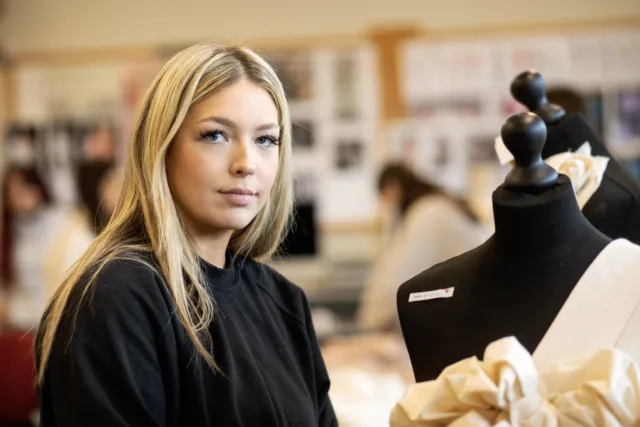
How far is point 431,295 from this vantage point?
1287mm

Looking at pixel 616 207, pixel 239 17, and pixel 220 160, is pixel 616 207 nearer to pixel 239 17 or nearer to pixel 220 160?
pixel 220 160

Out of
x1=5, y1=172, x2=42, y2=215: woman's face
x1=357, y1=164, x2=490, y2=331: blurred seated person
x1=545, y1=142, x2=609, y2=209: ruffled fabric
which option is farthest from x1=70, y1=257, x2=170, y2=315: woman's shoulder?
x1=5, y1=172, x2=42, y2=215: woman's face

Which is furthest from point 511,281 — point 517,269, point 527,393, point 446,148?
point 446,148

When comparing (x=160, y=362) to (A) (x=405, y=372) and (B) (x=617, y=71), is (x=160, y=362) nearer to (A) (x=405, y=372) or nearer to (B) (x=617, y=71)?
(A) (x=405, y=372)

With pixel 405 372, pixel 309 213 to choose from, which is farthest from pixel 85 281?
pixel 309 213

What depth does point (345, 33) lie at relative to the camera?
570cm

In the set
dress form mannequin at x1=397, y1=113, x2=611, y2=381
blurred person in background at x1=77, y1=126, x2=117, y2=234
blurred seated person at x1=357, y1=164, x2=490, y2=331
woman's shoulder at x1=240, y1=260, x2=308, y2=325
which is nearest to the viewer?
dress form mannequin at x1=397, y1=113, x2=611, y2=381

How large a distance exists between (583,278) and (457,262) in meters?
0.19

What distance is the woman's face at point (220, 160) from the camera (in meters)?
1.42

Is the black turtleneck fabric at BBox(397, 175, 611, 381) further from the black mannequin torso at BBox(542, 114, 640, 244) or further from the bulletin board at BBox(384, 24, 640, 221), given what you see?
the bulletin board at BBox(384, 24, 640, 221)

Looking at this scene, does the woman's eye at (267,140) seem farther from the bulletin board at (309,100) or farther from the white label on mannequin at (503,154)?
the bulletin board at (309,100)

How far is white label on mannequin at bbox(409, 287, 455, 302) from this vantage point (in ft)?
4.18

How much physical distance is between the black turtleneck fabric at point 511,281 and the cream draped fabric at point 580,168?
165 mm

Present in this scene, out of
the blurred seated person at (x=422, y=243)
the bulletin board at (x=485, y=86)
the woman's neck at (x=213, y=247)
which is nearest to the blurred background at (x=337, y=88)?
the bulletin board at (x=485, y=86)
